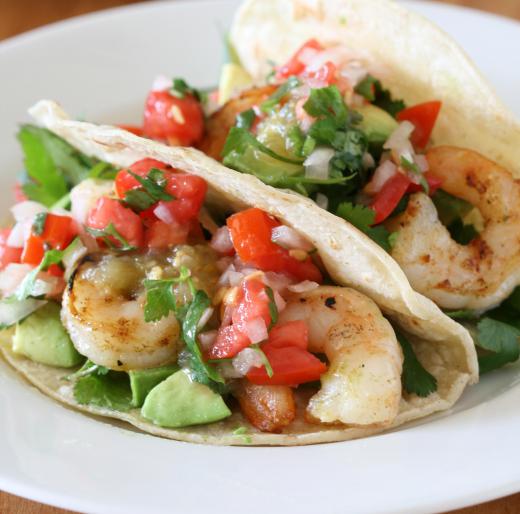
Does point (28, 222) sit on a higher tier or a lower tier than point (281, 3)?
lower

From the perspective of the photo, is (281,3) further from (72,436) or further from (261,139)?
(72,436)

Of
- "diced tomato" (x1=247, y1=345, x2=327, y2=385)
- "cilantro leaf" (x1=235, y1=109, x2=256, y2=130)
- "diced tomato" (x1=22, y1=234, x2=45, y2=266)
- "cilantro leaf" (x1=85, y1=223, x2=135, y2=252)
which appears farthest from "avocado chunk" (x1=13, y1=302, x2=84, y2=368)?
"cilantro leaf" (x1=235, y1=109, x2=256, y2=130)

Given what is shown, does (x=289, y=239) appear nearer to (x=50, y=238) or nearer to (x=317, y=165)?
(x=317, y=165)

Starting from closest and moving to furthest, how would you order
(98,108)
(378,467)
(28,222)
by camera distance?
(378,467) < (28,222) < (98,108)

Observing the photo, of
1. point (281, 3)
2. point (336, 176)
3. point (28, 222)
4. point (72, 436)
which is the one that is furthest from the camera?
point (281, 3)

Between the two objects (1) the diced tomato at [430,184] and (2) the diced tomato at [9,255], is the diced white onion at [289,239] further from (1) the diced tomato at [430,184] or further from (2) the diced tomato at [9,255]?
(2) the diced tomato at [9,255]

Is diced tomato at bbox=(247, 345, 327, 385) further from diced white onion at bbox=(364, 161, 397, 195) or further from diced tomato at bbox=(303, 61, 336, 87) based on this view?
diced tomato at bbox=(303, 61, 336, 87)

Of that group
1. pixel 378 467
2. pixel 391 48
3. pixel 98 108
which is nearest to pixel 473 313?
pixel 378 467
